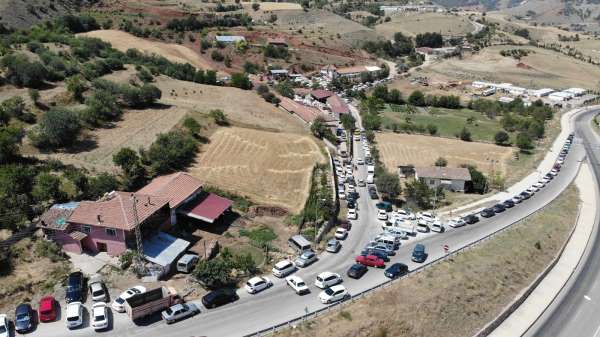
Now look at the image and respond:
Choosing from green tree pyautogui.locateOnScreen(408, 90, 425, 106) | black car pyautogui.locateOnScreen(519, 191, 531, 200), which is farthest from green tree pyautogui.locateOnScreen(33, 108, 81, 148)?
green tree pyautogui.locateOnScreen(408, 90, 425, 106)

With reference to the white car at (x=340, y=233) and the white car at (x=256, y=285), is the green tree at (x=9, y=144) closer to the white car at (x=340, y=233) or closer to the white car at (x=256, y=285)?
the white car at (x=256, y=285)

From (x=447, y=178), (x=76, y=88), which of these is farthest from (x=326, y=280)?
(x=76, y=88)

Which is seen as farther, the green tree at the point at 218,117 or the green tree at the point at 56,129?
the green tree at the point at 218,117

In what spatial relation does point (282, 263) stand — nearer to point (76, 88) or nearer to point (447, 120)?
point (76, 88)

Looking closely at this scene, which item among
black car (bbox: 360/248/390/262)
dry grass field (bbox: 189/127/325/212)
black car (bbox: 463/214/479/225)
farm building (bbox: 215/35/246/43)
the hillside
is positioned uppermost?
the hillside

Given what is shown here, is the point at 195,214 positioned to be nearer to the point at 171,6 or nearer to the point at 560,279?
the point at 560,279

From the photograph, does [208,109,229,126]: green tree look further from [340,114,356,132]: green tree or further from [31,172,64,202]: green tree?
[31,172,64,202]: green tree

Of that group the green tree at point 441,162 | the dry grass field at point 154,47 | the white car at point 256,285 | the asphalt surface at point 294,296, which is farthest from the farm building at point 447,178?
the dry grass field at point 154,47
